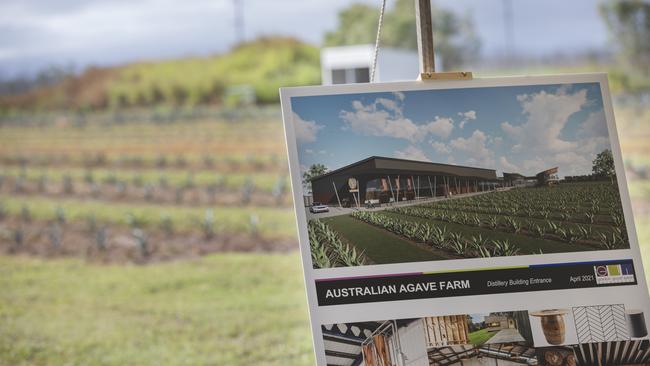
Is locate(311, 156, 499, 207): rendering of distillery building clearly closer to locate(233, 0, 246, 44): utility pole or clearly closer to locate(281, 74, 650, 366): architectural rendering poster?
locate(281, 74, 650, 366): architectural rendering poster

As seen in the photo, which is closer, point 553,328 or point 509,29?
point 553,328

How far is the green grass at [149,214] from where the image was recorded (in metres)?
7.48

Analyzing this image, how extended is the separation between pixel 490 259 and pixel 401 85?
1.56ft

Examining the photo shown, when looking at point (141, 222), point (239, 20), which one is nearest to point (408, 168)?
point (141, 222)

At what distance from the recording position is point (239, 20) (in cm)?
930

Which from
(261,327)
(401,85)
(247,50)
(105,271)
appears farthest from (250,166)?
(401,85)

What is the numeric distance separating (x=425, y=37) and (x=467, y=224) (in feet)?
1.74

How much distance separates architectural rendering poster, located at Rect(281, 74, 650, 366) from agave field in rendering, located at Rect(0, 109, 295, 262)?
5.56 meters

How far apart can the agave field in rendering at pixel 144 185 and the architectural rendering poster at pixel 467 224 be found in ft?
18.2

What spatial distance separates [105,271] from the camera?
6.79 meters

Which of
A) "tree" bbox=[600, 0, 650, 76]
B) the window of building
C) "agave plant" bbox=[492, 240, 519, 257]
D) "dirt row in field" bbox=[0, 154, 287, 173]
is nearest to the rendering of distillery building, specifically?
"agave plant" bbox=[492, 240, 519, 257]

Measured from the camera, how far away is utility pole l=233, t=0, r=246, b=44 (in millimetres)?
9188

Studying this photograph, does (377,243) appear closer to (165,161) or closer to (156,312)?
(156,312)

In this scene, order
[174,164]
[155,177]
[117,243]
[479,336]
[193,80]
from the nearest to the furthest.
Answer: [479,336]
[117,243]
[155,177]
[174,164]
[193,80]
